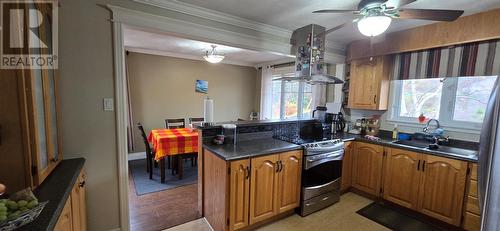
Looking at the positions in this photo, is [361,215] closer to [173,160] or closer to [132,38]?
[173,160]

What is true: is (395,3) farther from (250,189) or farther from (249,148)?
(250,189)

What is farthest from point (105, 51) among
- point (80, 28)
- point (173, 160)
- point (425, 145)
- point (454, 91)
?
point (454, 91)

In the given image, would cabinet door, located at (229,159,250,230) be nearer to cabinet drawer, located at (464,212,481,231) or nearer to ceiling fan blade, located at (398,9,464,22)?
ceiling fan blade, located at (398,9,464,22)

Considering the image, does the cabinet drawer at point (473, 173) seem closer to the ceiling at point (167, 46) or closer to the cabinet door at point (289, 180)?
the cabinet door at point (289, 180)

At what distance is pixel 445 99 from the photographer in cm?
263

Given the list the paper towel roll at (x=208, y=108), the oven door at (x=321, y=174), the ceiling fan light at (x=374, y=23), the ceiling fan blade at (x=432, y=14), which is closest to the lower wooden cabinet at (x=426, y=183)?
the oven door at (x=321, y=174)

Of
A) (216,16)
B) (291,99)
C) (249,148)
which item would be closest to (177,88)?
(291,99)

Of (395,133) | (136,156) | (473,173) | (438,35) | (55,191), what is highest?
(438,35)

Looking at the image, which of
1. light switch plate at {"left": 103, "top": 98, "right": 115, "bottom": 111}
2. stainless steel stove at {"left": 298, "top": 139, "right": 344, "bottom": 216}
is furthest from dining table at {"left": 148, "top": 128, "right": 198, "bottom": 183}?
stainless steel stove at {"left": 298, "top": 139, "right": 344, "bottom": 216}

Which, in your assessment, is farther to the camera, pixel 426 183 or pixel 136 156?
pixel 136 156

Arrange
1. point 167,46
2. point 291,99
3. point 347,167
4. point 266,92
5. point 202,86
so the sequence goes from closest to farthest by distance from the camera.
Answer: point 347,167
point 167,46
point 291,99
point 202,86
point 266,92

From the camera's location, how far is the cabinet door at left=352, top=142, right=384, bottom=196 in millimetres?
2711

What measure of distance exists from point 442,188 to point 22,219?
3.29 meters

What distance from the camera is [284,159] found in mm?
2189
